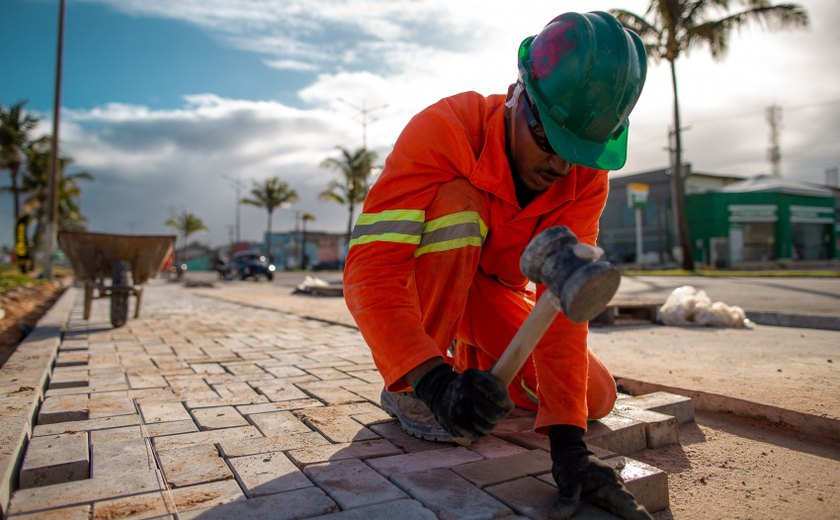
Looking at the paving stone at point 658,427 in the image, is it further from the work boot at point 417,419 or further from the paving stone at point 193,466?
the paving stone at point 193,466

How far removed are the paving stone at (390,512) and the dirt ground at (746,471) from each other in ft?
2.46

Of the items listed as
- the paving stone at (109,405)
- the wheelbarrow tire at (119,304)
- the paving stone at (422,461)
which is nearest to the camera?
the paving stone at (422,461)

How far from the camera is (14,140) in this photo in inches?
1088

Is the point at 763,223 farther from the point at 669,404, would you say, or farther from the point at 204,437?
the point at 204,437

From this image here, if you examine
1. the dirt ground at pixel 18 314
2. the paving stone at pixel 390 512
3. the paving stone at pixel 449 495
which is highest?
the paving stone at pixel 449 495

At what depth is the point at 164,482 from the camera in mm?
1689

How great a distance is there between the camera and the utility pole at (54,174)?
52.4ft

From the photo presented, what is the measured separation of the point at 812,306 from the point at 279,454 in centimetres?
793

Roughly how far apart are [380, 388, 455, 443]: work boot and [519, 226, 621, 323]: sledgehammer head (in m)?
0.91

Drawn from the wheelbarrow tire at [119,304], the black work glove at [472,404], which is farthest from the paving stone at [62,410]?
the wheelbarrow tire at [119,304]

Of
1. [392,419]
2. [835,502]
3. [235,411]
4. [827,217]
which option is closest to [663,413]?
[835,502]

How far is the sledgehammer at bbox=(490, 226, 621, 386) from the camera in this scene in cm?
126

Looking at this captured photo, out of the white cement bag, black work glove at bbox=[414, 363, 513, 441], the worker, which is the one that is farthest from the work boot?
the white cement bag

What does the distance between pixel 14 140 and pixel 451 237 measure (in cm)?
3342
